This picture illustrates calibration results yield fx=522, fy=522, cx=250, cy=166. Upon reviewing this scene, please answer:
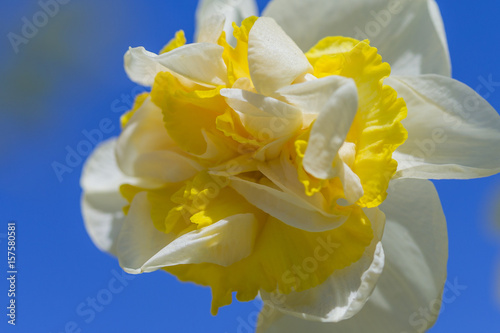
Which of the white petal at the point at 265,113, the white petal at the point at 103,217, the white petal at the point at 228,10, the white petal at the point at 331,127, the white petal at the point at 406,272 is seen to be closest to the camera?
the white petal at the point at 331,127

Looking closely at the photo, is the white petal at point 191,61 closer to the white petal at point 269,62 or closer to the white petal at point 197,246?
the white petal at point 269,62

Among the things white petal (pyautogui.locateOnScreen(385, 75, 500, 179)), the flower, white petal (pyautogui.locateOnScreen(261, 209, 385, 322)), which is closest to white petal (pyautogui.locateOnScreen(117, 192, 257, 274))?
the flower

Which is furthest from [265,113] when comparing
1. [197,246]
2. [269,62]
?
[197,246]

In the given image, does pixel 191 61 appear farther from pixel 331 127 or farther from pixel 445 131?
pixel 445 131

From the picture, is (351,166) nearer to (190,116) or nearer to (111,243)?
(190,116)

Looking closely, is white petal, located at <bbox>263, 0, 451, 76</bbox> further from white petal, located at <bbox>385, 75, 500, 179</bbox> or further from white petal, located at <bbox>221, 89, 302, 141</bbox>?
white petal, located at <bbox>221, 89, 302, 141</bbox>

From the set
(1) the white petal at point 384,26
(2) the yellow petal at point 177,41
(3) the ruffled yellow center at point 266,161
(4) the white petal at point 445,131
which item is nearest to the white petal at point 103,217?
(3) the ruffled yellow center at point 266,161
